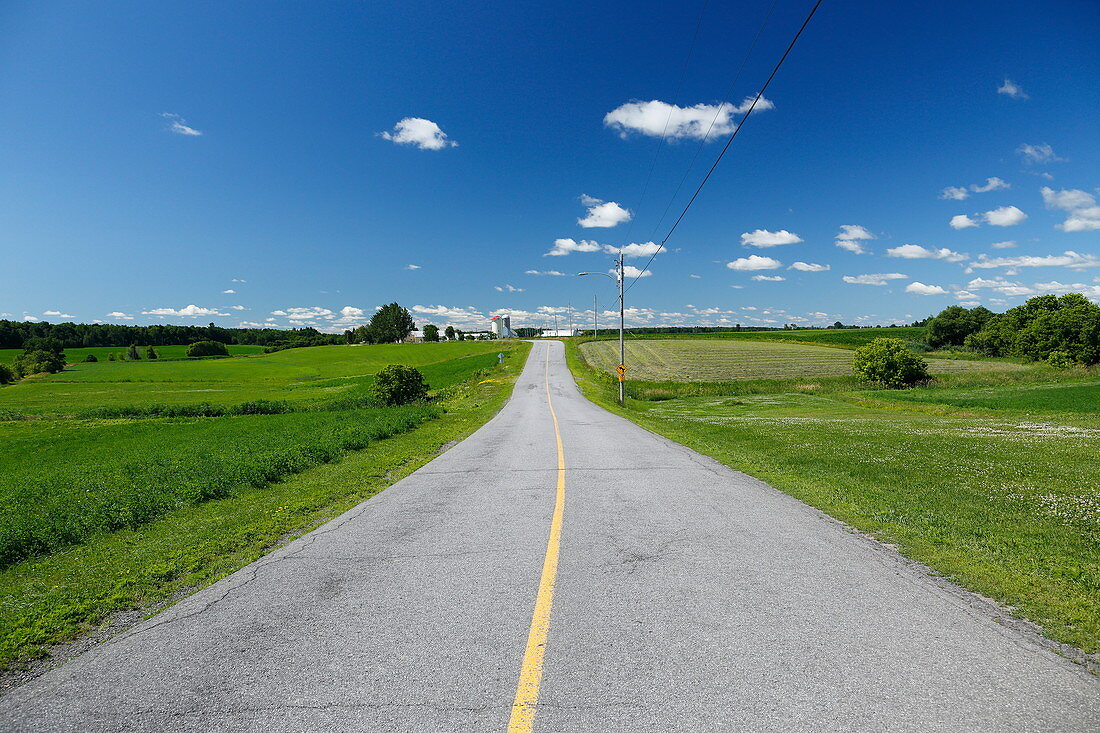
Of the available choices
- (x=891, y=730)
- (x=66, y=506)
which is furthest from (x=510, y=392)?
(x=891, y=730)

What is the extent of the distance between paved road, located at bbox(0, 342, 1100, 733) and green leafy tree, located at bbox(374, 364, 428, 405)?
32.0 metres

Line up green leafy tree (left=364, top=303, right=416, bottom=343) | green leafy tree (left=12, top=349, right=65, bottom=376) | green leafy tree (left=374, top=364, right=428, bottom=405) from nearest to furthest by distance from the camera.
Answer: green leafy tree (left=374, top=364, right=428, bottom=405) < green leafy tree (left=12, top=349, right=65, bottom=376) < green leafy tree (left=364, top=303, right=416, bottom=343)

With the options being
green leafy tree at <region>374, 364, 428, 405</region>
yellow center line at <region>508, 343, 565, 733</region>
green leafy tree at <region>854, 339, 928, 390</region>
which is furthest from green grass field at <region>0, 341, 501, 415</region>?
green leafy tree at <region>854, 339, 928, 390</region>

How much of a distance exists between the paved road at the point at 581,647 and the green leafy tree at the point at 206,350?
13490 cm

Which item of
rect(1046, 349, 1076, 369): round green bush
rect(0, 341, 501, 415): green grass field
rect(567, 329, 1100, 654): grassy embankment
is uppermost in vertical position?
rect(1046, 349, 1076, 369): round green bush

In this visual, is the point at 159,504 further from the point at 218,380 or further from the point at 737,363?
the point at 218,380

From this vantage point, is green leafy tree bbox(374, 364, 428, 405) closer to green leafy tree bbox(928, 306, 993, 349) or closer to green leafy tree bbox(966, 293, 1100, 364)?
green leafy tree bbox(966, 293, 1100, 364)

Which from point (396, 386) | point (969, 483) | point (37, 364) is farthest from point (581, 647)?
point (37, 364)

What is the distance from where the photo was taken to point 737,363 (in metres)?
61.1

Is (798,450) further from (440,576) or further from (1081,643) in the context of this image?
(440,576)

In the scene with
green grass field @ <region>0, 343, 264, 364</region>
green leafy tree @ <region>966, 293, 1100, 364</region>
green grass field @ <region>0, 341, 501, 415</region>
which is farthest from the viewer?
green grass field @ <region>0, 343, 264, 364</region>

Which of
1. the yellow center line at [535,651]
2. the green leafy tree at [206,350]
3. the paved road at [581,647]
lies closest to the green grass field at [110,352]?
the green leafy tree at [206,350]

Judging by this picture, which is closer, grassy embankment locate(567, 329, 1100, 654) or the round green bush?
grassy embankment locate(567, 329, 1100, 654)

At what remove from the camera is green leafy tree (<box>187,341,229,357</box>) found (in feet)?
380
